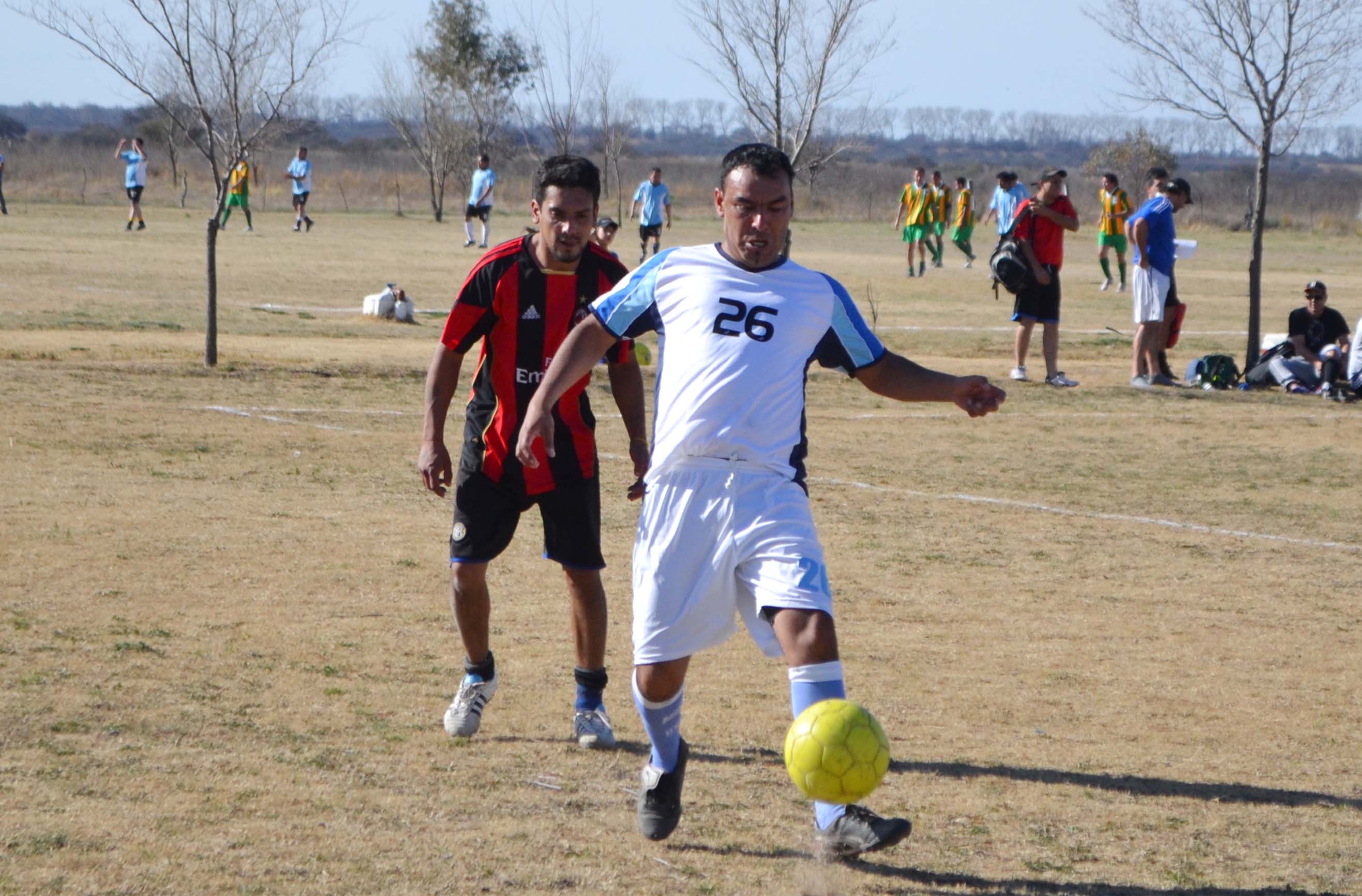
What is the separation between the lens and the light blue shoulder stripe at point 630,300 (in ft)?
14.3

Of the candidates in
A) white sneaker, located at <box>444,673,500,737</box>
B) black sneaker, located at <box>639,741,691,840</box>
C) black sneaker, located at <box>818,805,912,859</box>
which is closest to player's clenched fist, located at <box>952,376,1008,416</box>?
black sneaker, located at <box>818,805,912,859</box>

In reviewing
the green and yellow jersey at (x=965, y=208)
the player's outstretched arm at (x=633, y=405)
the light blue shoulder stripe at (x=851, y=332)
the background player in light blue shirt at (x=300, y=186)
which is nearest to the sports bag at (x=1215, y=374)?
the player's outstretched arm at (x=633, y=405)

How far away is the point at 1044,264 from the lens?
14844 mm

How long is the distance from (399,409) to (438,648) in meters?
6.73

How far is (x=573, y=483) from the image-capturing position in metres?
5.27

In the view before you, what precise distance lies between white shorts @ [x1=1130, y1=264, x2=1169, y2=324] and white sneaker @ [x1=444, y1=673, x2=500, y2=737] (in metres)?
11.0

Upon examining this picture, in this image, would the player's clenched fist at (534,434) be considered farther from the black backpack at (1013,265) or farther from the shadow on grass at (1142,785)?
the black backpack at (1013,265)

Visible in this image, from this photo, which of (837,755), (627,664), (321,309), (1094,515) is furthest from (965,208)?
(837,755)

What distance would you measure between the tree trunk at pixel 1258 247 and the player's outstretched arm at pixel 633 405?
41.0 ft

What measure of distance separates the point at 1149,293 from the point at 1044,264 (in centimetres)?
108

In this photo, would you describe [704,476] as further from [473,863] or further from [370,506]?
[370,506]

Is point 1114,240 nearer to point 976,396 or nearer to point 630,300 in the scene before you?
point 976,396

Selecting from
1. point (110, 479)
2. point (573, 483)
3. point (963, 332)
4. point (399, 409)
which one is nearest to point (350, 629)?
point (573, 483)

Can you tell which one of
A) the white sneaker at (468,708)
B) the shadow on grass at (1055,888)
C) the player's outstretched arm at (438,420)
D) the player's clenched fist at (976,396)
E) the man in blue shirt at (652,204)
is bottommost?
the shadow on grass at (1055,888)
